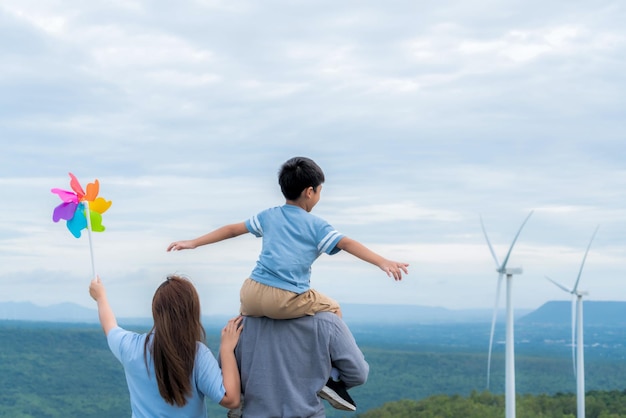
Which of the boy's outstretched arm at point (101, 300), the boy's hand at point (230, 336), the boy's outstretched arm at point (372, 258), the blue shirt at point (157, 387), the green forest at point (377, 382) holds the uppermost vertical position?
the boy's outstretched arm at point (372, 258)

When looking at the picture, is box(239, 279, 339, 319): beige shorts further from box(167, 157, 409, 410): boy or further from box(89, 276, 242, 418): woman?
box(89, 276, 242, 418): woman

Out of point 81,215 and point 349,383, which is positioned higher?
point 81,215

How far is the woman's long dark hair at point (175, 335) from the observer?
4.77 meters

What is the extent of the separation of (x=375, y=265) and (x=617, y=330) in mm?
157570

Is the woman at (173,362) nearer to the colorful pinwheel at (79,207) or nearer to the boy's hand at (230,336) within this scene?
the boy's hand at (230,336)

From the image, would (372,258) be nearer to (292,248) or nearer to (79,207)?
(292,248)

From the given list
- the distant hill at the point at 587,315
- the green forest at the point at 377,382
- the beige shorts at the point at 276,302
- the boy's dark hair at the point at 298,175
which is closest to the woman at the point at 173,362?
the beige shorts at the point at 276,302

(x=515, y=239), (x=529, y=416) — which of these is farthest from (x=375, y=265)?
(x=529, y=416)

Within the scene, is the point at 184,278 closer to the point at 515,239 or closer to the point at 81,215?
the point at 81,215

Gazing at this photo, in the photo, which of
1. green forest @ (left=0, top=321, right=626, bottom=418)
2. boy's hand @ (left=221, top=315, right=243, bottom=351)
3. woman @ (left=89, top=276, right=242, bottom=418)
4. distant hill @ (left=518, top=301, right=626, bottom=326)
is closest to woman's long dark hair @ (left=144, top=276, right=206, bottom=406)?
woman @ (left=89, top=276, right=242, bottom=418)

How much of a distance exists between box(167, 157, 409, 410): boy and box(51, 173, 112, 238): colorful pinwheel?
21.3 inches

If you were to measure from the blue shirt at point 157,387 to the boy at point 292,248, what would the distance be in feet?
1.35

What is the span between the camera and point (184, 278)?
4.84 m

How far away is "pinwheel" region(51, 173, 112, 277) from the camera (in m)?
5.54
